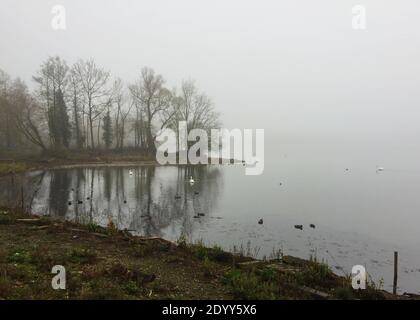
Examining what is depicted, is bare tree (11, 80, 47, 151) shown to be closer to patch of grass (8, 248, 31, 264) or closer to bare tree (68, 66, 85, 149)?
bare tree (68, 66, 85, 149)

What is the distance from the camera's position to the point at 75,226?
11547 mm

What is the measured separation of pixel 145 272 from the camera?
288 inches

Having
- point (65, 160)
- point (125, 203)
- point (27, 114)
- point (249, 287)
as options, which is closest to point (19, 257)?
point (249, 287)

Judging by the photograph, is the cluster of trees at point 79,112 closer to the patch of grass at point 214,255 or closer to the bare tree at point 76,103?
the bare tree at point 76,103

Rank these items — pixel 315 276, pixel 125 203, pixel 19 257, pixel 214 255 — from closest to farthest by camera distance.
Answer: pixel 19 257, pixel 315 276, pixel 214 255, pixel 125 203

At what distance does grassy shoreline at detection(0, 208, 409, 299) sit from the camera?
6.15 metres

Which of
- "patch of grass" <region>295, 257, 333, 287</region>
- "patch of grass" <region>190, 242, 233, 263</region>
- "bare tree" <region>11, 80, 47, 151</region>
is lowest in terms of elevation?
"patch of grass" <region>295, 257, 333, 287</region>

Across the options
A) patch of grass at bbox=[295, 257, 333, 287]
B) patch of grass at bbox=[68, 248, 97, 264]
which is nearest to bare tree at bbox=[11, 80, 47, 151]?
patch of grass at bbox=[68, 248, 97, 264]

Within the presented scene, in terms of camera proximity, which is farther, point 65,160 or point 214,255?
point 65,160

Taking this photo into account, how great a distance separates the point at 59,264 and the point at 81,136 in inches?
2196

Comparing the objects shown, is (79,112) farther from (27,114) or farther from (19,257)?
(19,257)
